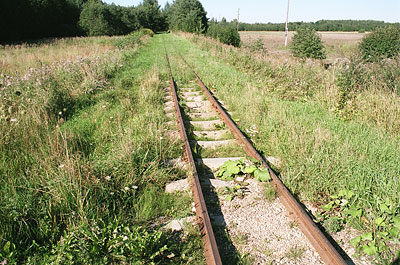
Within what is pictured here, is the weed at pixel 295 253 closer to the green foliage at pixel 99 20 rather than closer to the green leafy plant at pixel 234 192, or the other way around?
the green leafy plant at pixel 234 192

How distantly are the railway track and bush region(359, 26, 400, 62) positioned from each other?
908 cm

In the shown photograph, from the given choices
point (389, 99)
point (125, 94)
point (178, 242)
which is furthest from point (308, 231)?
→ point (125, 94)

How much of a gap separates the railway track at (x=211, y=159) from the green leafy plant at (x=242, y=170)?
0.09 meters

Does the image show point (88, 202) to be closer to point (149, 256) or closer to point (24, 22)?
point (149, 256)

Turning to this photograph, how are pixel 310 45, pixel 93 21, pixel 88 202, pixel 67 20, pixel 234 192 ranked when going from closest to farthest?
pixel 88 202 < pixel 234 192 < pixel 310 45 < pixel 67 20 < pixel 93 21

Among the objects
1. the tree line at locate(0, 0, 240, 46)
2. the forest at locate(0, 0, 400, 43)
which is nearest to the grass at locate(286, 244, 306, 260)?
the forest at locate(0, 0, 400, 43)

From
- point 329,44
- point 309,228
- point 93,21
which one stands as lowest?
point 309,228

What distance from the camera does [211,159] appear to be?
4484 millimetres

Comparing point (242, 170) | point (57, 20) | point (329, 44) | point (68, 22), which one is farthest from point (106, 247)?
point (68, 22)

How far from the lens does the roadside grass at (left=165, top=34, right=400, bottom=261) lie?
11.3 feet

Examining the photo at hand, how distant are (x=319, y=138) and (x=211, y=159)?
5.77 feet

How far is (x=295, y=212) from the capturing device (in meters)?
3.03

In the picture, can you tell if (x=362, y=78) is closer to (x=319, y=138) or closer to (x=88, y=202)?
(x=319, y=138)

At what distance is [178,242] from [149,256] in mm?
359
